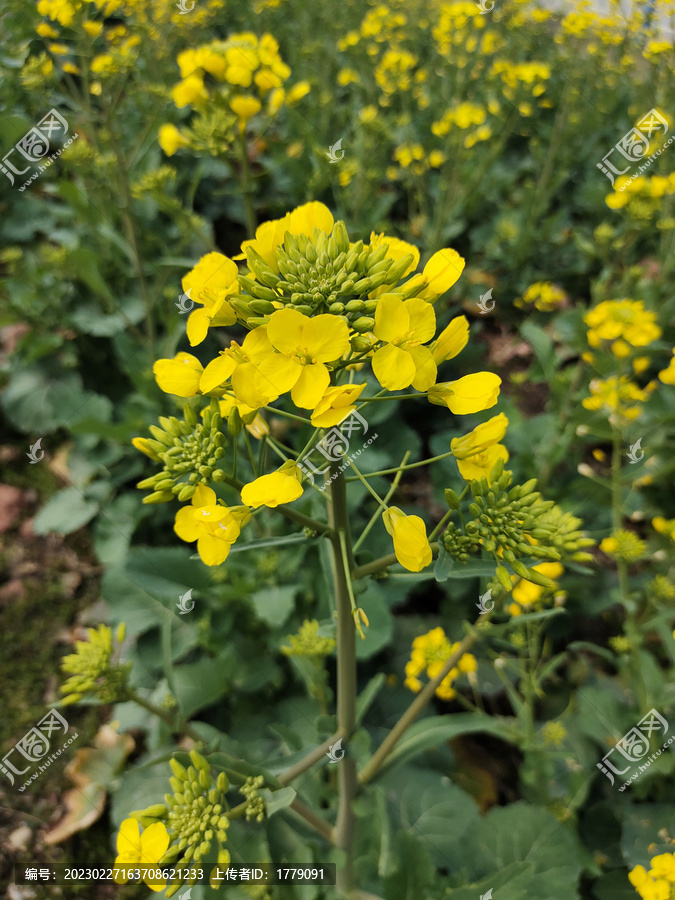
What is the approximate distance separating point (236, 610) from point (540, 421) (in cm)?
→ 182

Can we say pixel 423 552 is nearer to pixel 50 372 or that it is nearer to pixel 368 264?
pixel 368 264

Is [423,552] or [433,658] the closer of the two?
[423,552]

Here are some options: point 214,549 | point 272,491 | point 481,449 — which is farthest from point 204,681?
point 481,449

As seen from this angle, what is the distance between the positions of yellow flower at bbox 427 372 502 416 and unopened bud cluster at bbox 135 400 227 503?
1.37ft

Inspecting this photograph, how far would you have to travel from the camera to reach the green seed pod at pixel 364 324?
2.79ft

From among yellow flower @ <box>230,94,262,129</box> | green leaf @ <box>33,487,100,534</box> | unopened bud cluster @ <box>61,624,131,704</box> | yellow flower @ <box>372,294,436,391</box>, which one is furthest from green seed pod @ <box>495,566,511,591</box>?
green leaf @ <box>33,487,100,534</box>

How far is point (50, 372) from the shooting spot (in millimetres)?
3369

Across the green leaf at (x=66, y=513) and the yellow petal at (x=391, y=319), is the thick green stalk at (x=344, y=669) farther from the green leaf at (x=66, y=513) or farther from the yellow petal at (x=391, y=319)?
the green leaf at (x=66, y=513)

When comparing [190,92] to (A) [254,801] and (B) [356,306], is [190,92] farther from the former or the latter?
(A) [254,801]

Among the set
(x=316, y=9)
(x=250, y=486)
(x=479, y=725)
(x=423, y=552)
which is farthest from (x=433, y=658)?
(x=316, y=9)

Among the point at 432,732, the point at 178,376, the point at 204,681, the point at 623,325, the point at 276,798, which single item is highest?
the point at 178,376

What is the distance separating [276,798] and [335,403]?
96 centimetres

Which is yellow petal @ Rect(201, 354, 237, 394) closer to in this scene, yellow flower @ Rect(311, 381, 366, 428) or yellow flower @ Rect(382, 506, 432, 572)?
yellow flower @ Rect(311, 381, 366, 428)

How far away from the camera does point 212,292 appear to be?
0.96 meters
